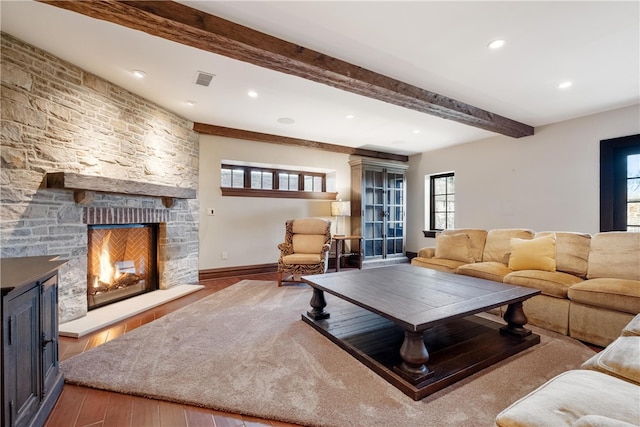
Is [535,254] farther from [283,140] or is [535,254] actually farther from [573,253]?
[283,140]

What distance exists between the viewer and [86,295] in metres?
2.87

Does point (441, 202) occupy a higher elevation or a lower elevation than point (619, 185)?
lower

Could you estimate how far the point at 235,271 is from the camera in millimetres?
4746

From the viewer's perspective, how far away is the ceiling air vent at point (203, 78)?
2.82m

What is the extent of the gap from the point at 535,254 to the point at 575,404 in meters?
2.46

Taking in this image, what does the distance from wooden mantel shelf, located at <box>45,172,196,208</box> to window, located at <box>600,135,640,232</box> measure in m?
5.61

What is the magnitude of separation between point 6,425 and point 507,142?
19.9ft

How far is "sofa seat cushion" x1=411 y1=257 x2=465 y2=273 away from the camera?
3.45 m

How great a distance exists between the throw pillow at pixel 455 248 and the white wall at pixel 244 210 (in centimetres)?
245

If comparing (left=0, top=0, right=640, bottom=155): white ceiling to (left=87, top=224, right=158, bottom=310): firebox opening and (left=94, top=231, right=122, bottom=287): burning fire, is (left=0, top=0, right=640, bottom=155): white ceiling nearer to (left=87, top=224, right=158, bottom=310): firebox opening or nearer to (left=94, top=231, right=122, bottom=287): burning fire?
(left=87, top=224, right=158, bottom=310): firebox opening

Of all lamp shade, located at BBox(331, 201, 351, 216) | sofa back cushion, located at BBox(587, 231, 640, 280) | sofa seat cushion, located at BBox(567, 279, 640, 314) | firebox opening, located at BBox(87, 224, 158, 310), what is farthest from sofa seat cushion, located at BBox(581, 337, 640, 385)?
lamp shade, located at BBox(331, 201, 351, 216)

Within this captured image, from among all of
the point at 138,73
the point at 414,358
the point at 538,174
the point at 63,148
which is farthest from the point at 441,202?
the point at 63,148

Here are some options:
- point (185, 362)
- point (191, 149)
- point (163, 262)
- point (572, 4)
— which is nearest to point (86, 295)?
point (163, 262)

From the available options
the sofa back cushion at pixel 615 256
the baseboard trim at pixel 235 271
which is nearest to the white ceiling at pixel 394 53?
the sofa back cushion at pixel 615 256
